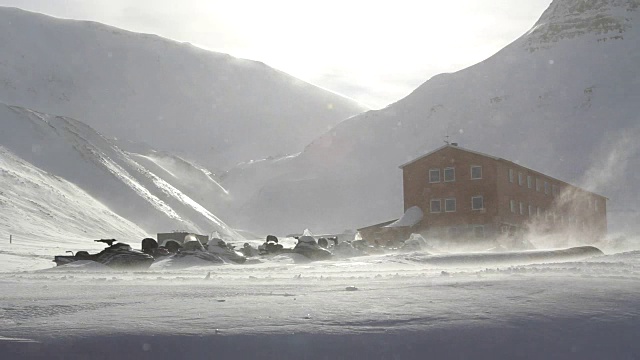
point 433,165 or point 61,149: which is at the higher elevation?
point 61,149

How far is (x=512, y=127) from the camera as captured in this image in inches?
5782

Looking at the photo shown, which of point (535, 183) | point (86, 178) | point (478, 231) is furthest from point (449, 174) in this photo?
point (86, 178)

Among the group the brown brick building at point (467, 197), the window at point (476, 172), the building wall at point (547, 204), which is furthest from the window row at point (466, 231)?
the window at point (476, 172)

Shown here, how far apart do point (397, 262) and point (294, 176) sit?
143 meters

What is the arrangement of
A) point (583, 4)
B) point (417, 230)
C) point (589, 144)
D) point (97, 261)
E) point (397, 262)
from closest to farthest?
point (397, 262) → point (97, 261) → point (417, 230) → point (589, 144) → point (583, 4)

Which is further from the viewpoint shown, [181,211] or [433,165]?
[181,211]

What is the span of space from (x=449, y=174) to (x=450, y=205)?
236cm

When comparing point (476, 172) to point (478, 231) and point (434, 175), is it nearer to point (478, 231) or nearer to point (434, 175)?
point (434, 175)

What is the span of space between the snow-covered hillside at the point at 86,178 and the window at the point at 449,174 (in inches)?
1472

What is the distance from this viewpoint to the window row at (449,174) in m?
49.6

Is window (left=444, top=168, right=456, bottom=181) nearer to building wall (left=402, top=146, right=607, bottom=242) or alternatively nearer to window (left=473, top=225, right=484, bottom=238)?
building wall (left=402, top=146, right=607, bottom=242)

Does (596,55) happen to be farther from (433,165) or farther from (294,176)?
(433,165)

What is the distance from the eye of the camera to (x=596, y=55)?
160m

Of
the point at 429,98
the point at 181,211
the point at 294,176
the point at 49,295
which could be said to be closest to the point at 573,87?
the point at 429,98
